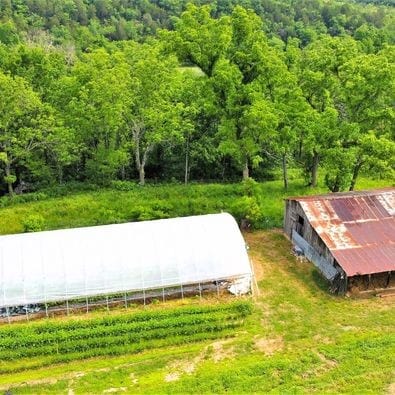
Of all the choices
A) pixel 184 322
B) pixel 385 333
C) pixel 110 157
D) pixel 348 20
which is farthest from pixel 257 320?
pixel 348 20

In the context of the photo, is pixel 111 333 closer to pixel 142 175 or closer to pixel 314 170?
pixel 142 175

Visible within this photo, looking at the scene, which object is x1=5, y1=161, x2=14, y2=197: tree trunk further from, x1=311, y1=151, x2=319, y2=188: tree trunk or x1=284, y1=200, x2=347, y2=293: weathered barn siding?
x1=311, y1=151, x2=319, y2=188: tree trunk

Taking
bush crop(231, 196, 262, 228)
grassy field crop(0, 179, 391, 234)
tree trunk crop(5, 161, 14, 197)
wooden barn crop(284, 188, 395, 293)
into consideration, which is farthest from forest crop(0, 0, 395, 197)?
bush crop(231, 196, 262, 228)

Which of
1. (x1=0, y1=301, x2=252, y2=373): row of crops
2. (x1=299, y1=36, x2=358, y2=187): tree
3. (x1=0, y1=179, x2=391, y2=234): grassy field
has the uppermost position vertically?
(x1=299, y1=36, x2=358, y2=187): tree

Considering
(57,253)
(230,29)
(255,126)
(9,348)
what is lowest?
(9,348)

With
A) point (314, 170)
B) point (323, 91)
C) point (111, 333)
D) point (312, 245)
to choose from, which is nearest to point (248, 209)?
point (312, 245)

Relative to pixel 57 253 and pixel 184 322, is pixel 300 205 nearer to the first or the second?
pixel 184 322
